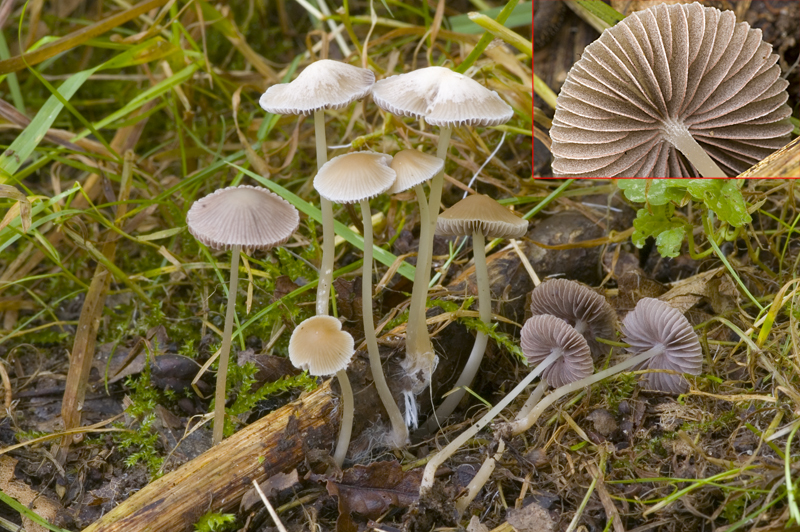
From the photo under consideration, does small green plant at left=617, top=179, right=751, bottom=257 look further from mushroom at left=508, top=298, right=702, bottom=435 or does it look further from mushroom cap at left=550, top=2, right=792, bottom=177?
mushroom at left=508, top=298, right=702, bottom=435

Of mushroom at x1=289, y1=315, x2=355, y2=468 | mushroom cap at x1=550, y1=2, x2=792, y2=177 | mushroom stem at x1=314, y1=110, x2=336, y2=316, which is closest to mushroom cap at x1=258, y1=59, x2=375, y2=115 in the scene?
mushroom stem at x1=314, y1=110, x2=336, y2=316

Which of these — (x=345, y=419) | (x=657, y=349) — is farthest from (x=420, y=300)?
(x=657, y=349)

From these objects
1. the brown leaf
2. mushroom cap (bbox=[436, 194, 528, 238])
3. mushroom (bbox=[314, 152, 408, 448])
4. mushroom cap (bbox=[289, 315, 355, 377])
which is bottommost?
the brown leaf

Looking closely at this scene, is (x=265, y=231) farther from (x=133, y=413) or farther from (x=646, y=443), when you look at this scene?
(x=646, y=443)

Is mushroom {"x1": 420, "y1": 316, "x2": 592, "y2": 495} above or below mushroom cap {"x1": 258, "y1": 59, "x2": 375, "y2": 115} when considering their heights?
below

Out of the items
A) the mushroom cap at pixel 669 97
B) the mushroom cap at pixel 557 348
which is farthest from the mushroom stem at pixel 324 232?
the mushroom cap at pixel 669 97

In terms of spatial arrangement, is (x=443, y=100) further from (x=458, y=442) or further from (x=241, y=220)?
(x=458, y=442)

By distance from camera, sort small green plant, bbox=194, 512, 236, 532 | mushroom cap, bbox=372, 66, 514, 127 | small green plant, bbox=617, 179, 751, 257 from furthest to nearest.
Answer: small green plant, bbox=617, 179, 751, 257, small green plant, bbox=194, 512, 236, 532, mushroom cap, bbox=372, 66, 514, 127
